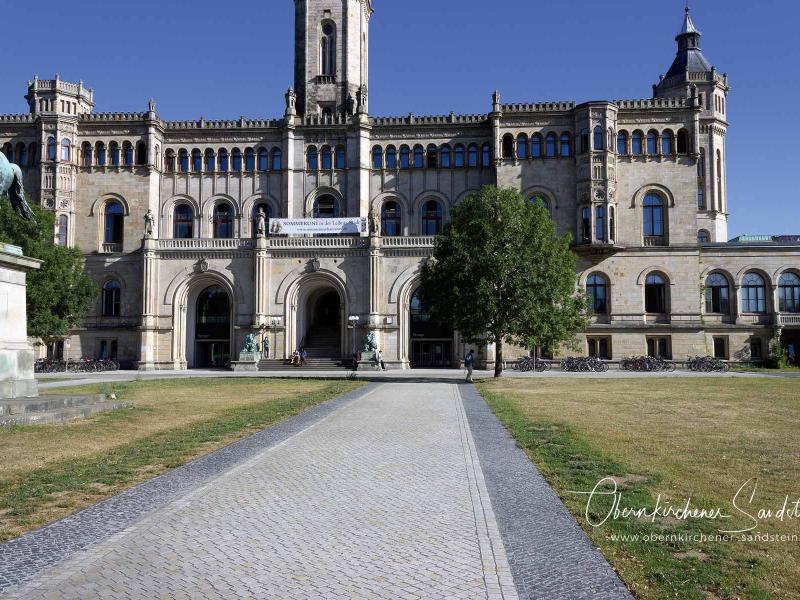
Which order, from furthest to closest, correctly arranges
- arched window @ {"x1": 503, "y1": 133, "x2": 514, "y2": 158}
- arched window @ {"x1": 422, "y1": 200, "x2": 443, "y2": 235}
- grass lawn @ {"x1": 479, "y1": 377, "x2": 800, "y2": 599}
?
arched window @ {"x1": 422, "y1": 200, "x2": 443, "y2": 235} < arched window @ {"x1": 503, "y1": 133, "x2": 514, "y2": 158} < grass lawn @ {"x1": 479, "y1": 377, "x2": 800, "y2": 599}

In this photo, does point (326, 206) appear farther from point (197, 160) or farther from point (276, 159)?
point (197, 160)

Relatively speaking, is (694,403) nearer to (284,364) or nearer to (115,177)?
(284,364)

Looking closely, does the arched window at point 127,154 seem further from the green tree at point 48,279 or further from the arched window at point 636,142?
the arched window at point 636,142

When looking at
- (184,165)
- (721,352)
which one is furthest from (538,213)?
(184,165)

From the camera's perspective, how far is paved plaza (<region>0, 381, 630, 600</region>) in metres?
6.16

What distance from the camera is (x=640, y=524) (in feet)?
26.2

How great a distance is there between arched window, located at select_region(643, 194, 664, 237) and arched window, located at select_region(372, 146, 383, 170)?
872 inches

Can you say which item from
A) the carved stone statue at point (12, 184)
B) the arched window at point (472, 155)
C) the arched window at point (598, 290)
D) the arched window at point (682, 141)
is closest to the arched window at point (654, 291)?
the arched window at point (598, 290)

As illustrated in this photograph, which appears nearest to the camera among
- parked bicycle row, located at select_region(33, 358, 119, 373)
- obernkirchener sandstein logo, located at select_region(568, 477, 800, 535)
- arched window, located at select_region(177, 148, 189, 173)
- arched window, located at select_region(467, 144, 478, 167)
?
obernkirchener sandstein logo, located at select_region(568, 477, 800, 535)

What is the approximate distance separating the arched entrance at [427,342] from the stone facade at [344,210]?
0.60ft

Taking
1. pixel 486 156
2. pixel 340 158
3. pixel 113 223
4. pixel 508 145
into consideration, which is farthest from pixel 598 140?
pixel 113 223

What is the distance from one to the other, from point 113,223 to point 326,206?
59.9 ft

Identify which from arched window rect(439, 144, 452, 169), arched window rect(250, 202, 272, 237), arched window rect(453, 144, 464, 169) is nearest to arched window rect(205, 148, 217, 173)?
arched window rect(250, 202, 272, 237)

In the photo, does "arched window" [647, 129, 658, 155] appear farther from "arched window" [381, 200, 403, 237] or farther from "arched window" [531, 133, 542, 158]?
"arched window" [381, 200, 403, 237]
